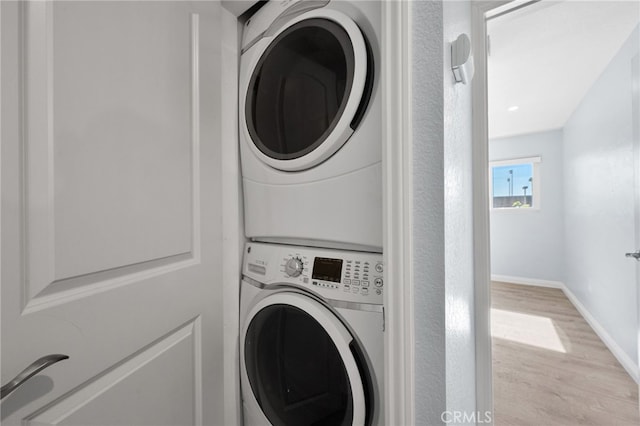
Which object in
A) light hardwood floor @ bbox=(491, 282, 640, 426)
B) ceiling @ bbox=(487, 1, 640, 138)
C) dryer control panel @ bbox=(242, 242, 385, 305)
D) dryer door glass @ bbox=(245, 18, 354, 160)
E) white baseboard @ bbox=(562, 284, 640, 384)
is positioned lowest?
light hardwood floor @ bbox=(491, 282, 640, 426)

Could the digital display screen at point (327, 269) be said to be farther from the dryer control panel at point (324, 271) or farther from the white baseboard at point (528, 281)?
the white baseboard at point (528, 281)

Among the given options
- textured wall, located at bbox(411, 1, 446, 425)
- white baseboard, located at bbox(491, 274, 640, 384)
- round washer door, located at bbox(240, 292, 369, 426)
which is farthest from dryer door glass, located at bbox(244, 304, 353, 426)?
white baseboard, located at bbox(491, 274, 640, 384)

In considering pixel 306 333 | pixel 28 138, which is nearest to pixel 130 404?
pixel 306 333

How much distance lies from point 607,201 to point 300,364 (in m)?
3.01

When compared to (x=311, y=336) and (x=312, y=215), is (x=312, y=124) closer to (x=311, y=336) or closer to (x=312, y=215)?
(x=312, y=215)

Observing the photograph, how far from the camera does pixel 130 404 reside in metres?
0.62

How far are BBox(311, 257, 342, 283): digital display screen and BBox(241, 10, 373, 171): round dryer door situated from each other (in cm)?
28

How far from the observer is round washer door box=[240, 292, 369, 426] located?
0.67 meters

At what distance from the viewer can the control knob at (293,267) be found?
→ 783 mm

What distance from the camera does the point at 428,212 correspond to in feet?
1.96

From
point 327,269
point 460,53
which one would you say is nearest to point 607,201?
point 460,53

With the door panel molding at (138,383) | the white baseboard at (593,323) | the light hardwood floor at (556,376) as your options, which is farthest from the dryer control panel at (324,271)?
the white baseboard at (593,323)

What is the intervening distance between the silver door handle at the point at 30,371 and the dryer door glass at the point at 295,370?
19.1 inches

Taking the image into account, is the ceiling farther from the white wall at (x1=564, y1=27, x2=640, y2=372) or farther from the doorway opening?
the white wall at (x1=564, y1=27, x2=640, y2=372)
